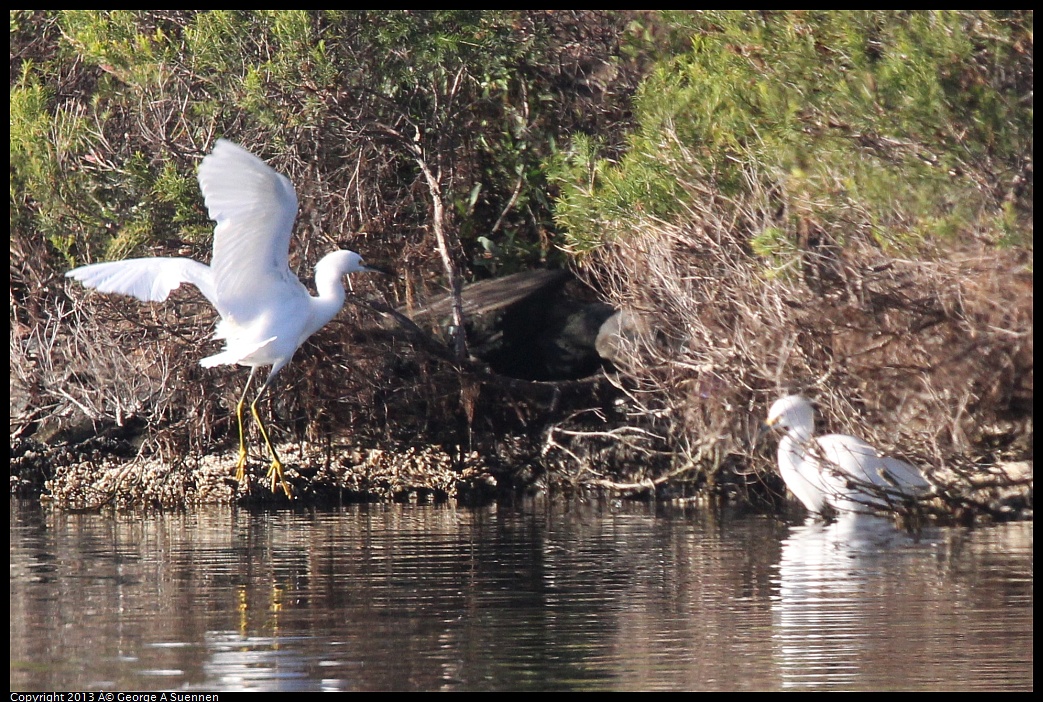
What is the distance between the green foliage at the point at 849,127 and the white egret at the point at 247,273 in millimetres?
2593

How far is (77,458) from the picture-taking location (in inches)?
578

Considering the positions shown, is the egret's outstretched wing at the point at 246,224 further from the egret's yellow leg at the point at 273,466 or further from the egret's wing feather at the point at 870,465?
the egret's wing feather at the point at 870,465

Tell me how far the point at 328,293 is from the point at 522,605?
4090 mm

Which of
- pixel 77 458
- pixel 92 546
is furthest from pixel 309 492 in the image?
pixel 92 546

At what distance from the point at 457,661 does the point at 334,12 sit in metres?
8.19

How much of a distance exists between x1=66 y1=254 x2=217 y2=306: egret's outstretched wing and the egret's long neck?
2.86 feet

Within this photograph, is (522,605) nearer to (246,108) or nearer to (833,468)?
(833,468)

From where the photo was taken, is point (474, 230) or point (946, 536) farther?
point (474, 230)

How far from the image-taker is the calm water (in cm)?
656

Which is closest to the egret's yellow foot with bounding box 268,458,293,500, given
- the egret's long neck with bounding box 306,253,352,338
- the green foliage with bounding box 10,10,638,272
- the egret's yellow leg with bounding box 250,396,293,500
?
the egret's yellow leg with bounding box 250,396,293,500

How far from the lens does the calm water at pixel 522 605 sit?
656 cm

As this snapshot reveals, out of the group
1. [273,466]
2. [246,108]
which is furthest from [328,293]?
[246,108]

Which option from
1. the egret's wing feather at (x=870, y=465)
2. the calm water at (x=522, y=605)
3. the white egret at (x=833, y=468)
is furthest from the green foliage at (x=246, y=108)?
the egret's wing feather at (x=870, y=465)

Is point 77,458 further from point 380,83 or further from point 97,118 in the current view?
point 380,83
